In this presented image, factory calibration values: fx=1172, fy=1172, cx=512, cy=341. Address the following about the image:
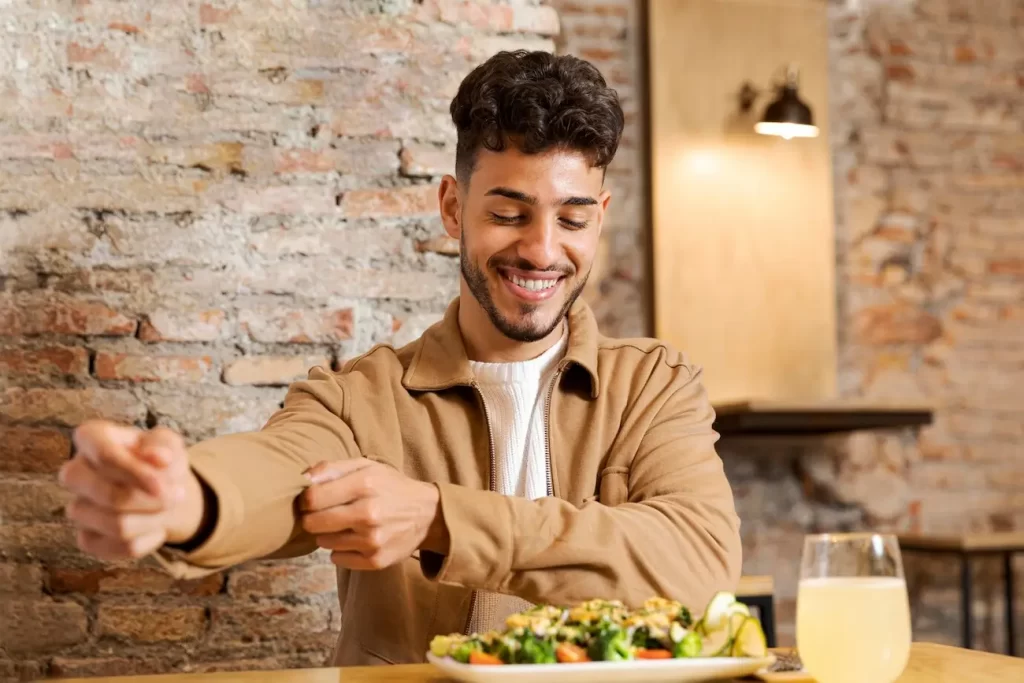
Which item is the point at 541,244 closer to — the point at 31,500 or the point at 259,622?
the point at 259,622

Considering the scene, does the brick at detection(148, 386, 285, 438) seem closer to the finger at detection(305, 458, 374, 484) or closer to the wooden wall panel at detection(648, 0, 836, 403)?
the finger at detection(305, 458, 374, 484)

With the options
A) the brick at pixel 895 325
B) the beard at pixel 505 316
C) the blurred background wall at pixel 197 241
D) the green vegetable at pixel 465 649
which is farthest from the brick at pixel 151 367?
the brick at pixel 895 325

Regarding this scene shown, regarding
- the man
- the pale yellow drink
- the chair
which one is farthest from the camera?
the chair

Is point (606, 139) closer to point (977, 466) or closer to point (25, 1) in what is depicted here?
point (25, 1)

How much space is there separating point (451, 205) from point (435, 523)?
0.74 meters

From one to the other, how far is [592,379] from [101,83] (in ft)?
3.33

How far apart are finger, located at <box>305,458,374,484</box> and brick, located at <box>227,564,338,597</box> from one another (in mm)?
854

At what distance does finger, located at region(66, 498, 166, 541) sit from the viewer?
100cm

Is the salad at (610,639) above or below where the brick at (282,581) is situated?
above

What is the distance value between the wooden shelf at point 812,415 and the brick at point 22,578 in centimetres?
223

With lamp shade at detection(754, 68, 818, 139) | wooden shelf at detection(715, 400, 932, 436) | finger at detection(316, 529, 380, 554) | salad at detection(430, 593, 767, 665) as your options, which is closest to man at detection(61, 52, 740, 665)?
finger at detection(316, 529, 380, 554)

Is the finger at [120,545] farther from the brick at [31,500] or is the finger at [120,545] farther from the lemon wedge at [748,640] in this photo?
the brick at [31,500]

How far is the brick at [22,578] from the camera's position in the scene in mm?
1966

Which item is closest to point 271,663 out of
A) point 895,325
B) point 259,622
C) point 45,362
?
point 259,622
